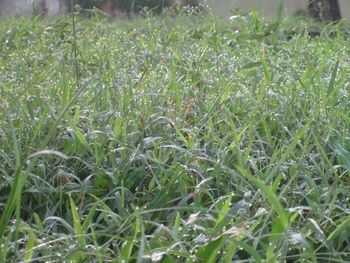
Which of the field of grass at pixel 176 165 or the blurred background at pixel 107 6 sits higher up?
Result: the field of grass at pixel 176 165

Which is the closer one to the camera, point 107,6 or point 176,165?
point 176,165

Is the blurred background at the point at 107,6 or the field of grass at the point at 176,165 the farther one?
the blurred background at the point at 107,6

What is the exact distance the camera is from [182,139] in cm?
188

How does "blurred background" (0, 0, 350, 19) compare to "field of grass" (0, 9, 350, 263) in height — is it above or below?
below

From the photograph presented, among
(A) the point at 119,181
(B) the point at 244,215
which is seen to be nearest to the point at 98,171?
(A) the point at 119,181

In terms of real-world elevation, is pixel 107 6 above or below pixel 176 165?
below

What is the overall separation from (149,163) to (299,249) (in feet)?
1.71

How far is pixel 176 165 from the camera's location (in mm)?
1770

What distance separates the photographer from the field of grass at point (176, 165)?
4.46 ft

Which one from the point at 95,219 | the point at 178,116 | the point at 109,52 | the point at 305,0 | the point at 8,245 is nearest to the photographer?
the point at 8,245

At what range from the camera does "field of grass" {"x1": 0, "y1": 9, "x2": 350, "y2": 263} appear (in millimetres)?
1358

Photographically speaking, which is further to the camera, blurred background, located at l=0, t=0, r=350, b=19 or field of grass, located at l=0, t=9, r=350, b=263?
blurred background, located at l=0, t=0, r=350, b=19

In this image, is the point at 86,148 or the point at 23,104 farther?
the point at 23,104

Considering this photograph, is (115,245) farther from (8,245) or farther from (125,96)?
(125,96)
